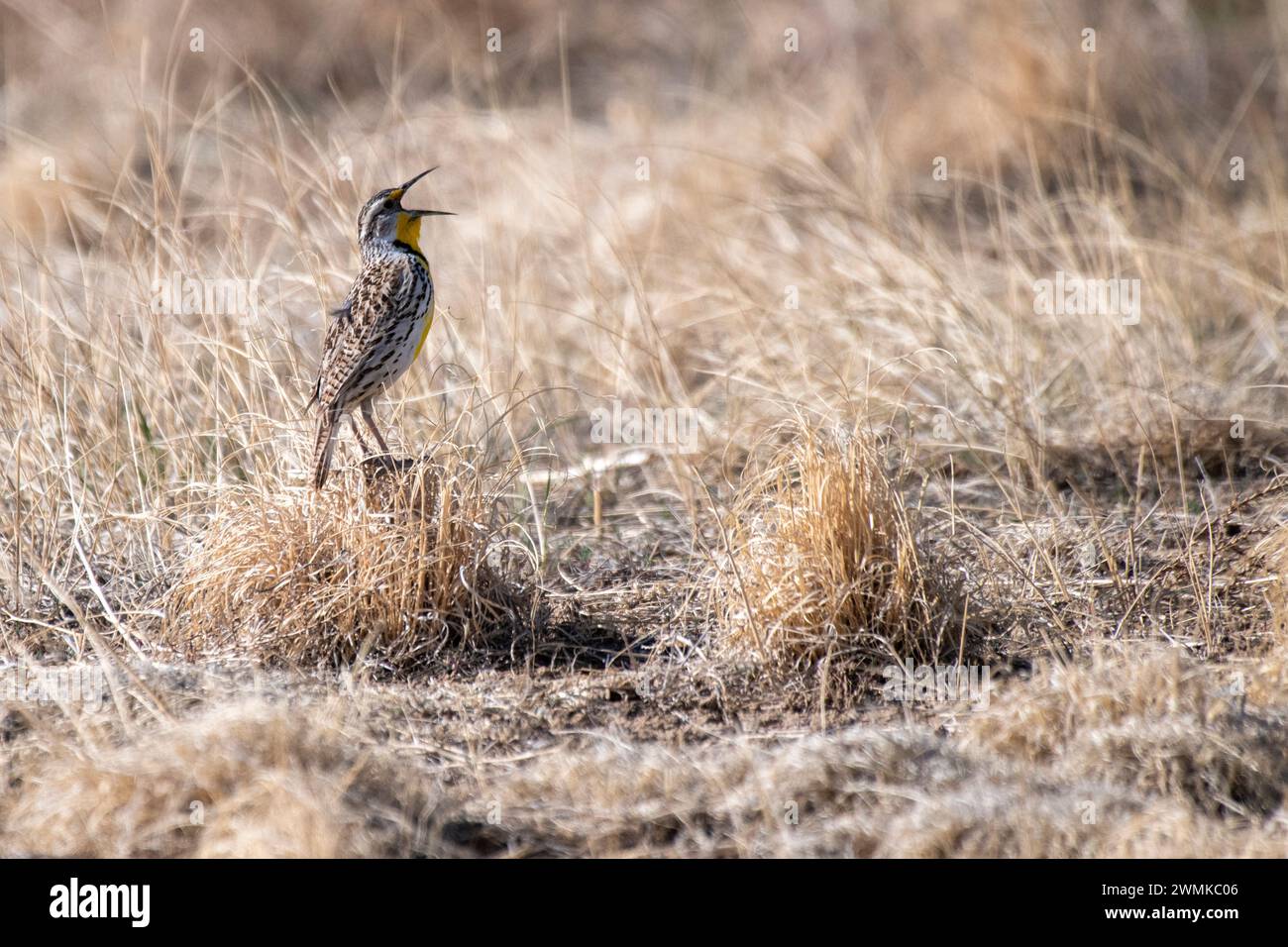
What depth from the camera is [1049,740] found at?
4379 mm

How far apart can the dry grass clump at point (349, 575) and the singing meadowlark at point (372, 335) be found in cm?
22

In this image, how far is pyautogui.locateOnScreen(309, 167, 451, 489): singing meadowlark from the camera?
17.4 ft

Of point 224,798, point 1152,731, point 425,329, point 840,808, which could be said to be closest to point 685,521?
point 425,329

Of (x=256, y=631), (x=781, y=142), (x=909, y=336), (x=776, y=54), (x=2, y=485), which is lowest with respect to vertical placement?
(x=256, y=631)

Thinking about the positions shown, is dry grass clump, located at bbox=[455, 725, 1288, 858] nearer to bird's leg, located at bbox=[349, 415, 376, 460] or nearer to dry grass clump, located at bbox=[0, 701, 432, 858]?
dry grass clump, located at bbox=[0, 701, 432, 858]

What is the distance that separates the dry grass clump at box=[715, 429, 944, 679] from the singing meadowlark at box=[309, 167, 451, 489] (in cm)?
153

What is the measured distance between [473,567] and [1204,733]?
2550 mm

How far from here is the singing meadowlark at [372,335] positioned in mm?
5289

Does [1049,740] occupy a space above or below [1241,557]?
below

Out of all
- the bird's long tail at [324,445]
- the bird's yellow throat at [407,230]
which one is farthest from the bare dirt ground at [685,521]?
the bird's yellow throat at [407,230]

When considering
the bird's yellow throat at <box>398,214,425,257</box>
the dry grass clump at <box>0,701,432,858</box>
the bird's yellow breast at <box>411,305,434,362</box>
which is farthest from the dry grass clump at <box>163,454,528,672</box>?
the bird's yellow throat at <box>398,214,425,257</box>

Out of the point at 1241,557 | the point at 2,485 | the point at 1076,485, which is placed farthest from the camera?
the point at 1076,485

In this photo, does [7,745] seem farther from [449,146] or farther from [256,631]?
[449,146]
